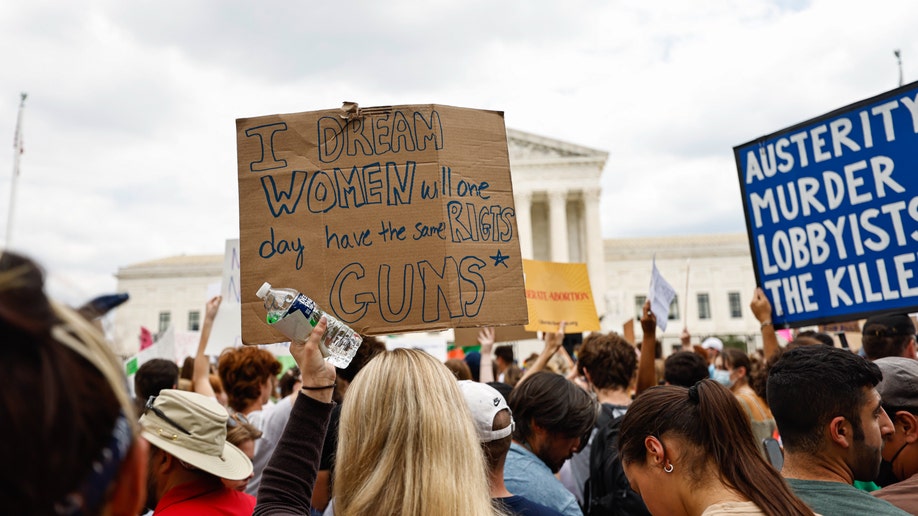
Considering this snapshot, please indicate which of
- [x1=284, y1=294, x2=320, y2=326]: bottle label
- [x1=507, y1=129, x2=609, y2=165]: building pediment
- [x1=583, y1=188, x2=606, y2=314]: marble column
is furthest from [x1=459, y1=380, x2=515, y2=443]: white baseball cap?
[x1=507, y1=129, x2=609, y2=165]: building pediment

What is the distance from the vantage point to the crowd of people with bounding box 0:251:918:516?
73 centimetres

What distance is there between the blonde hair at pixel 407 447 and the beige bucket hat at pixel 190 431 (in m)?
0.83

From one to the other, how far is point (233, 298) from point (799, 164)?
4.75 metres

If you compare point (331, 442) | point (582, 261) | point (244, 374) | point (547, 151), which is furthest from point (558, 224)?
point (331, 442)

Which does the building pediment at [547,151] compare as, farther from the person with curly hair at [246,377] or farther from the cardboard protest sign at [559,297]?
the person with curly hair at [246,377]

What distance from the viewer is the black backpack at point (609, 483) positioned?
3184 millimetres

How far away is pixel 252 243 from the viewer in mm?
2654

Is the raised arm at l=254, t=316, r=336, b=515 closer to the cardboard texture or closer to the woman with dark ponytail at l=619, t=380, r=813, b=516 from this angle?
the woman with dark ponytail at l=619, t=380, r=813, b=516

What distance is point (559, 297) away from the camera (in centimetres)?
748

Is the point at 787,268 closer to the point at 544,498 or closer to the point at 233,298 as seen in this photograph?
the point at 544,498

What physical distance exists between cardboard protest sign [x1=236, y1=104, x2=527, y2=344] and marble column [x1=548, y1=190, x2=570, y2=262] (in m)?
47.1

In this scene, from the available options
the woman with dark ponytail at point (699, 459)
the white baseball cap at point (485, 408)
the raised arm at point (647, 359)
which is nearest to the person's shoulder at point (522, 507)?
the white baseball cap at point (485, 408)

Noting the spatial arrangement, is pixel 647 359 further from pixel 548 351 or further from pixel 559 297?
pixel 559 297

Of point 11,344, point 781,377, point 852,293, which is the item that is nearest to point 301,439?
point 11,344
